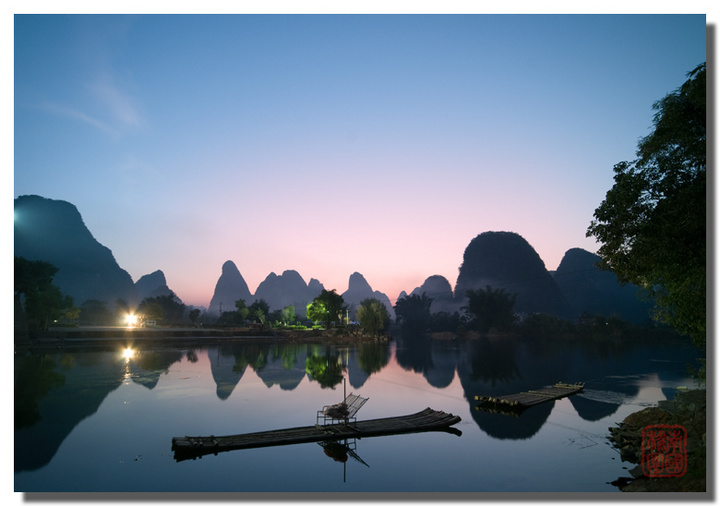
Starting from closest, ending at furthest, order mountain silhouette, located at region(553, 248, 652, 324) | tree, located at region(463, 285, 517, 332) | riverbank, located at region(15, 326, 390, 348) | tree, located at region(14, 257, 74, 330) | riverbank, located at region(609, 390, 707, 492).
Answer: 1. riverbank, located at region(609, 390, 707, 492)
2. tree, located at region(14, 257, 74, 330)
3. riverbank, located at region(15, 326, 390, 348)
4. tree, located at region(463, 285, 517, 332)
5. mountain silhouette, located at region(553, 248, 652, 324)

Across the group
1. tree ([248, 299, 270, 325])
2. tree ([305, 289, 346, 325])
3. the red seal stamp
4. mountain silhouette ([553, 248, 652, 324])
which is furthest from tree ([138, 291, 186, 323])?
mountain silhouette ([553, 248, 652, 324])

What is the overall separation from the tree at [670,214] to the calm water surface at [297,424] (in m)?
5.39

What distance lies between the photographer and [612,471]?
12.7m

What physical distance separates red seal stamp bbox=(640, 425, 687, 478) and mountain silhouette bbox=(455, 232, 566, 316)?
148958 millimetres

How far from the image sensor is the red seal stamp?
1024 cm

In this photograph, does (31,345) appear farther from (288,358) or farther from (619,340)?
(619,340)

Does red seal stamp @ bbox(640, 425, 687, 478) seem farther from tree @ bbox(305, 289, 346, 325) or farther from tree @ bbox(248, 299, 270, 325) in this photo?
tree @ bbox(248, 299, 270, 325)

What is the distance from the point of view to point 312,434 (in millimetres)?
15102

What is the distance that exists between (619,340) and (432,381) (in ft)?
186

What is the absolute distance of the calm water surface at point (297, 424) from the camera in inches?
483

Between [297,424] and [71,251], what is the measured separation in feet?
529

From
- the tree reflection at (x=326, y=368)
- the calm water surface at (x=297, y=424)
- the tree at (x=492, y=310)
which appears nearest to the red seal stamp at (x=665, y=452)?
the calm water surface at (x=297, y=424)

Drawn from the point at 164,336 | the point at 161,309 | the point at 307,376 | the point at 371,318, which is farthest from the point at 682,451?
the point at 161,309

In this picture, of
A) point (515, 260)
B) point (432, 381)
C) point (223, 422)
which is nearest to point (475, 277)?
point (515, 260)
